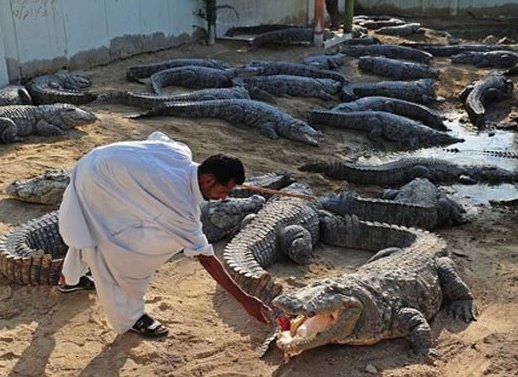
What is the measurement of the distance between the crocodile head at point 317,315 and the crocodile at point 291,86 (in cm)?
754

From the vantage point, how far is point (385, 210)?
596 cm

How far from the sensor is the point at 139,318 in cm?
377

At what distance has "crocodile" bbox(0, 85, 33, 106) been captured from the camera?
8812 mm

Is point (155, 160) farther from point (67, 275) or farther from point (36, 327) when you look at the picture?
point (36, 327)

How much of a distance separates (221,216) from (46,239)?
140cm

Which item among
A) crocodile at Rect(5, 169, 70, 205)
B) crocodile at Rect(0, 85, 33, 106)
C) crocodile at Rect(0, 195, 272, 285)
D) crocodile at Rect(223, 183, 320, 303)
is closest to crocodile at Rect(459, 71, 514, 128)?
crocodile at Rect(223, 183, 320, 303)

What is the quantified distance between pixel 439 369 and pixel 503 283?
1.37 metres

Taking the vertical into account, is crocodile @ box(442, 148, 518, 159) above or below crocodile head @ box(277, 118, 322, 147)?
below

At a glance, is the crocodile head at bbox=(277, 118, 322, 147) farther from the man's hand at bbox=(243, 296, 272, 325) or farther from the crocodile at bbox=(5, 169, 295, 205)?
the man's hand at bbox=(243, 296, 272, 325)

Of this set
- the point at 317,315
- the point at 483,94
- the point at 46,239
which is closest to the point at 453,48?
Result: the point at 483,94

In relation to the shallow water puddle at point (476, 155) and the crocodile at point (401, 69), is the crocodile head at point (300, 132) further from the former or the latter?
the crocodile at point (401, 69)

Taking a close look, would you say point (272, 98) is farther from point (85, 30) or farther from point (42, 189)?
point (42, 189)

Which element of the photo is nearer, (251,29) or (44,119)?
(44,119)

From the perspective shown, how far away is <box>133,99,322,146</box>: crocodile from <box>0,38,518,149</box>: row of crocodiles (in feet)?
0.04
